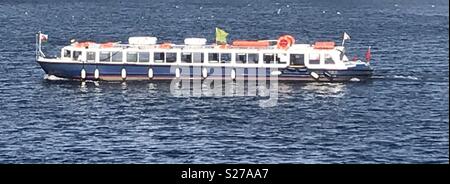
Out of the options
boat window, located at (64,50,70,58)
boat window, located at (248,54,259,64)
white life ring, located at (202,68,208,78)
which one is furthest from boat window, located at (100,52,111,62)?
boat window, located at (248,54,259,64)

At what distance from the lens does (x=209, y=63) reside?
408ft

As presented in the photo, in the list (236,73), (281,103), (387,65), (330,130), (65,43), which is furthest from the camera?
(65,43)

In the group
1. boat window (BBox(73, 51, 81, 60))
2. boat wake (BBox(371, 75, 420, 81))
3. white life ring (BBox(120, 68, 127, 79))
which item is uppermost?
boat window (BBox(73, 51, 81, 60))

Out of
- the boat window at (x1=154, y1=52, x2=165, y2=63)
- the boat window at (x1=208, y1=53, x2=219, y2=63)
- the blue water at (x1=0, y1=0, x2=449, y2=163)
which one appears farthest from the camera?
the boat window at (x1=154, y1=52, x2=165, y2=63)

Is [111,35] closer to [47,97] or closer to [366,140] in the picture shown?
[47,97]

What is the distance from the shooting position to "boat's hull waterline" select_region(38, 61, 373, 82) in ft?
401

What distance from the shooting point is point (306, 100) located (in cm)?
11081

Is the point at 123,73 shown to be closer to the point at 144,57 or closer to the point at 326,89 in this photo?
the point at 144,57

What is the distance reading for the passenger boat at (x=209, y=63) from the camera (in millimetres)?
122625

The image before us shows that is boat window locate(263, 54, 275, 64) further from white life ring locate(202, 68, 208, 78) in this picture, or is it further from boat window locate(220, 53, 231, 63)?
white life ring locate(202, 68, 208, 78)

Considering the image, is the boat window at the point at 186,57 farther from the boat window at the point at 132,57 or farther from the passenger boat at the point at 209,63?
the boat window at the point at 132,57
